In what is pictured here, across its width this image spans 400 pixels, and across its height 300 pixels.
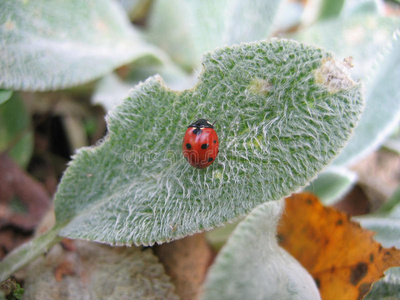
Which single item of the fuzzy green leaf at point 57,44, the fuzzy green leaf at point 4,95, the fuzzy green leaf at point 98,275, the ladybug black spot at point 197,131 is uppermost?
the ladybug black spot at point 197,131

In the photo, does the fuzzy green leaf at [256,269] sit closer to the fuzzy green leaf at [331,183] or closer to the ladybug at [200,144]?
the ladybug at [200,144]

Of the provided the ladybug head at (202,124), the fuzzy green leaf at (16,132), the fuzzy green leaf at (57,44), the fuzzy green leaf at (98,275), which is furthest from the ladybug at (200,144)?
the fuzzy green leaf at (16,132)

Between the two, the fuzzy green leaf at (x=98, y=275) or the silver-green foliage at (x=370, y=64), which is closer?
the fuzzy green leaf at (x=98, y=275)

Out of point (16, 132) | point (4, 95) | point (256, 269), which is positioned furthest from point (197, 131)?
point (16, 132)

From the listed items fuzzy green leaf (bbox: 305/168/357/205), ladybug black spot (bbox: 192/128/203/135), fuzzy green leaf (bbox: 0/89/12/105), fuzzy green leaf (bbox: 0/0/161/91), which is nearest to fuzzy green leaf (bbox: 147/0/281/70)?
fuzzy green leaf (bbox: 0/0/161/91)

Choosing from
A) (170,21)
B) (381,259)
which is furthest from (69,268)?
(170,21)

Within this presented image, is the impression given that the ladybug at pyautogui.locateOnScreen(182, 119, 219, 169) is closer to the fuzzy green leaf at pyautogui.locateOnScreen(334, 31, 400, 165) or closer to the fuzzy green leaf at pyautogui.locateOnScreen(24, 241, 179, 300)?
the fuzzy green leaf at pyautogui.locateOnScreen(24, 241, 179, 300)
